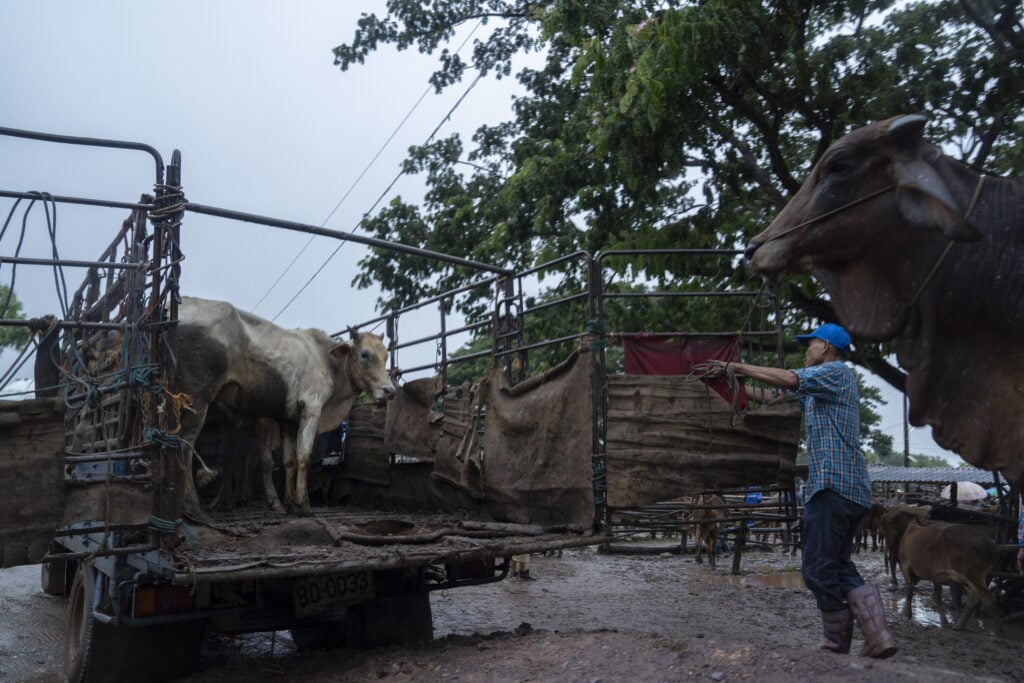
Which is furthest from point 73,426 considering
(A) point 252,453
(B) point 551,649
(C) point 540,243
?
(C) point 540,243

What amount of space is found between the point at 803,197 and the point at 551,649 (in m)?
2.75

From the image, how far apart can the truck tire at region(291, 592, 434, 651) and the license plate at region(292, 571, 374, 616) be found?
1.62 feet

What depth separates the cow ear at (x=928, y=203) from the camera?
142 inches

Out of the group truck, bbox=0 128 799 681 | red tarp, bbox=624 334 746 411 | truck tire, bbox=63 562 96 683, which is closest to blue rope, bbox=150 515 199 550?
truck, bbox=0 128 799 681

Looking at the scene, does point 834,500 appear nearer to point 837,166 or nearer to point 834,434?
point 834,434

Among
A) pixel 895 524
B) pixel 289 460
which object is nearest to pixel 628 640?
pixel 289 460

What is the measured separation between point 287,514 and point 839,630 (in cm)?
419

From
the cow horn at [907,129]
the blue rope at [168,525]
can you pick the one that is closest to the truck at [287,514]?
the blue rope at [168,525]

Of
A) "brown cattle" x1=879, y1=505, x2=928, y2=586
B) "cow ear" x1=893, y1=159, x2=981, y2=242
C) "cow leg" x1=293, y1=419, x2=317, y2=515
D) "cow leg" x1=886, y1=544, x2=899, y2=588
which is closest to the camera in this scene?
"cow ear" x1=893, y1=159, x2=981, y2=242

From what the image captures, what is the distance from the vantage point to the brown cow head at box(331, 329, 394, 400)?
820 cm

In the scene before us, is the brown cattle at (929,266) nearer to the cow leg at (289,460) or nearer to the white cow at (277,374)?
the white cow at (277,374)

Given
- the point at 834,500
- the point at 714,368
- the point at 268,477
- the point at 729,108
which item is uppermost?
the point at 729,108

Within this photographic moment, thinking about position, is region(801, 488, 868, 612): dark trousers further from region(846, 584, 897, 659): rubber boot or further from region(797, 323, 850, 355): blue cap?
region(797, 323, 850, 355): blue cap

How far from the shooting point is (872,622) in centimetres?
440
